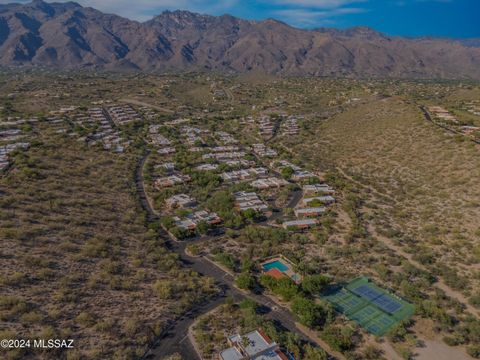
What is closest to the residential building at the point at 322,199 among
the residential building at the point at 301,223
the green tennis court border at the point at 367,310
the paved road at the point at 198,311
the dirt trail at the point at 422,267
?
the residential building at the point at 301,223

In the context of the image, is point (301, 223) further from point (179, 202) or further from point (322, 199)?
point (179, 202)

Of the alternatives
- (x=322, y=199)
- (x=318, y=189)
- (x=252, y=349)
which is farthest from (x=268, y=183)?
(x=252, y=349)

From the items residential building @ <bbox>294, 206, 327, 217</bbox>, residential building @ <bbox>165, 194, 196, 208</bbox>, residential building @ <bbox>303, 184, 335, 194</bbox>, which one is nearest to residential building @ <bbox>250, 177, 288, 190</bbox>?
residential building @ <bbox>303, 184, 335, 194</bbox>

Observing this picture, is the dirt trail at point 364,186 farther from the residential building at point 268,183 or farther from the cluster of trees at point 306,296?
the cluster of trees at point 306,296

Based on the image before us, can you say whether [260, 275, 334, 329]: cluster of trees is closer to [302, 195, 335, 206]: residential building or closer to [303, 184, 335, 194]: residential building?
[302, 195, 335, 206]: residential building

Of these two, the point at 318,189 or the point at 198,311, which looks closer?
the point at 198,311

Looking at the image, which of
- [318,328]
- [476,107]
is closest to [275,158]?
[318,328]

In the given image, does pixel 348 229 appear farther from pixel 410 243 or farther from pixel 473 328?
pixel 473 328
